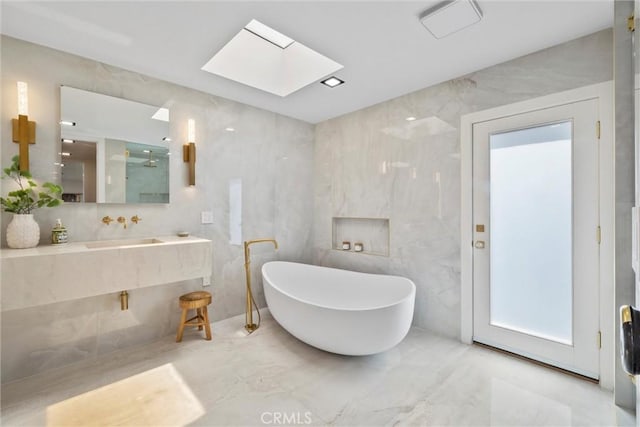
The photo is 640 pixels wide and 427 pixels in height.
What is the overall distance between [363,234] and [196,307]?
78.9 inches

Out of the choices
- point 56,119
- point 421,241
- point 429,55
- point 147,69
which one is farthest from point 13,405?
point 429,55

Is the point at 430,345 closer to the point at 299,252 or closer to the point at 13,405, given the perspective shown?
the point at 299,252

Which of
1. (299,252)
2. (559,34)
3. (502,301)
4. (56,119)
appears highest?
(559,34)

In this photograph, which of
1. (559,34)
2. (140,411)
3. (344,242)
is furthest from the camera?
(344,242)

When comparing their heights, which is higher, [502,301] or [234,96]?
[234,96]

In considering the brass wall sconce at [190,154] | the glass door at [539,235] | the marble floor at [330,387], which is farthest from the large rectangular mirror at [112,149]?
the glass door at [539,235]

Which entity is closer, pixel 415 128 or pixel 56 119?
pixel 56 119

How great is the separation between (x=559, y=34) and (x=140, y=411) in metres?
3.64

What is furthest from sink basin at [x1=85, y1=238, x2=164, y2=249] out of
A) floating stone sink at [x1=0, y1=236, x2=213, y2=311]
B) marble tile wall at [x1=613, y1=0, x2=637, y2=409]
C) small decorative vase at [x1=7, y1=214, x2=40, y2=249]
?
marble tile wall at [x1=613, y1=0, x2=637, y2=409]

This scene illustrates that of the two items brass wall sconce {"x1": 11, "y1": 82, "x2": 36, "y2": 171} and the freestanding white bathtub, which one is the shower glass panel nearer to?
the freestanding white bathtub

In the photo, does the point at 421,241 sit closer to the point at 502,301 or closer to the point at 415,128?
the point at 502,301

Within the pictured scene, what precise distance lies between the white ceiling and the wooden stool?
6.57ft

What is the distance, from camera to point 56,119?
7.22ft

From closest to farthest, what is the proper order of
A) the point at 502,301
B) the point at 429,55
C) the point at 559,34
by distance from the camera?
1. the point at 559,34
2. the point at 429,55
3. the point at 502,301
